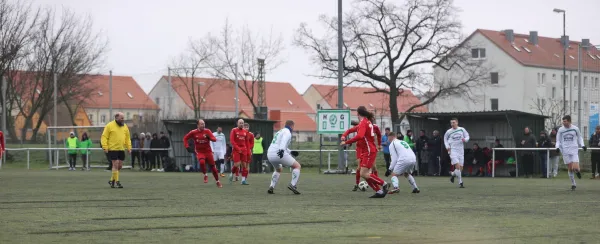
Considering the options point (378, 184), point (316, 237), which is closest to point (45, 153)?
point (378, 184)

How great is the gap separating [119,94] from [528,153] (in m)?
33.0

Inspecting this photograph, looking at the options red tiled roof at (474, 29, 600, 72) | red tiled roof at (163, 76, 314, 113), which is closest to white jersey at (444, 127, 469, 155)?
red tiled roof at (163, 76, 314, 113)

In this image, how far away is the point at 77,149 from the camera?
45.8 m

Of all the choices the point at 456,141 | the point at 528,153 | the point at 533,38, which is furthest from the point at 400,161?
the point at 533,38

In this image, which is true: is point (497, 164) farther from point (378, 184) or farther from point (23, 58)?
point (23, 58)

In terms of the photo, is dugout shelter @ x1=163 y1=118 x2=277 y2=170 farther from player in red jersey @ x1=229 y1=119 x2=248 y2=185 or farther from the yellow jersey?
the yellow jersey

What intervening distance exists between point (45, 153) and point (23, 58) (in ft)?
40.3

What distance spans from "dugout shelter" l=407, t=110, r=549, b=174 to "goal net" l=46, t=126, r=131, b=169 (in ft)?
51.5

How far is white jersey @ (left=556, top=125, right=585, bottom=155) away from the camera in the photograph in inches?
953

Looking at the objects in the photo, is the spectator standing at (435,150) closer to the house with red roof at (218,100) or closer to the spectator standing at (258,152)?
the spectator standing at (258,152)

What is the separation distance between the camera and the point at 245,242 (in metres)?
10.7

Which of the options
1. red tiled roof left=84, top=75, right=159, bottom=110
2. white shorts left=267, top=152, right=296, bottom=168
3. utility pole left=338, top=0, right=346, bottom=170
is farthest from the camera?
red tiled roof left=84, top=75, right=159, bottom=110

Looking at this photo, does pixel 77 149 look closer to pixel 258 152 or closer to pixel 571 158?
pixel 258 152

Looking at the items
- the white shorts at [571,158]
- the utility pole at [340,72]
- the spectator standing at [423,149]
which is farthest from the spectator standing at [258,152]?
the white shorts at [571,158]
